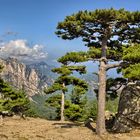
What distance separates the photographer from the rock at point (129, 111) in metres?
33.0

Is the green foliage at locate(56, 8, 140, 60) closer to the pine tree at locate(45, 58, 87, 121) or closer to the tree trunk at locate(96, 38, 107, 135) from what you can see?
the tree trunk at locate(96, 38, 107, 135)

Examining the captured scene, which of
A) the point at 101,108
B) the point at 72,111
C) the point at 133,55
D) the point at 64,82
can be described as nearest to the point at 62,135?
the point at 101,108

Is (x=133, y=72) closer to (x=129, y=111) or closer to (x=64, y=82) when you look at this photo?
(x=129, y=111)

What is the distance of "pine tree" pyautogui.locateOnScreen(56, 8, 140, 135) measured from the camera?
30891 mm

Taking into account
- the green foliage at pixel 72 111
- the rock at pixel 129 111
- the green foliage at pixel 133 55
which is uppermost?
the green foliage at pixel 133 55

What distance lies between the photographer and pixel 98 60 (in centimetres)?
3319

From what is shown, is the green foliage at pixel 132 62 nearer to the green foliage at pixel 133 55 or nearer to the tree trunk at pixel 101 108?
the green foliage at pixel 133 55

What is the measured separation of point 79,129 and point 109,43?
9.05 meters

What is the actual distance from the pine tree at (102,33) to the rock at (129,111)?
2.20m

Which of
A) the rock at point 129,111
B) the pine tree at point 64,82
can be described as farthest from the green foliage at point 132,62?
the pine tree at point 64,82

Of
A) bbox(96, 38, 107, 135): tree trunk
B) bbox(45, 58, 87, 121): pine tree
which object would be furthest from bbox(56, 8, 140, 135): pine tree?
bbox(45, 58, 87, 121): pine tree

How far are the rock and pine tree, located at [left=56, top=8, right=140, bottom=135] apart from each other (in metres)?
2.20

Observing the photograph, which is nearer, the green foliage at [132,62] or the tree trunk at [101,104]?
the green foliage at [132,62]

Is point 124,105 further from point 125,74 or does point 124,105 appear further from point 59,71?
point 59,71
